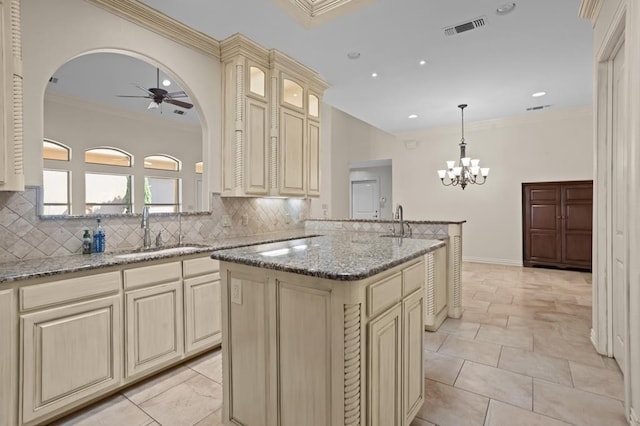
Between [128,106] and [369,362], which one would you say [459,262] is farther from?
[128,106]

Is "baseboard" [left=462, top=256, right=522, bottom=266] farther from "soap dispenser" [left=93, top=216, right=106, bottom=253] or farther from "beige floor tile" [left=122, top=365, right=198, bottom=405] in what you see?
"soap dispenser" [left=93, top=216, right=106, bottom=253]

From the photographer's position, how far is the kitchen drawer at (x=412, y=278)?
65.0 inches

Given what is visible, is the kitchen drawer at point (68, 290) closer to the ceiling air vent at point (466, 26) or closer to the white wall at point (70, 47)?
the white wall at point (70, 47)

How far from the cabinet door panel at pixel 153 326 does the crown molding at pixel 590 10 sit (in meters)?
3.98

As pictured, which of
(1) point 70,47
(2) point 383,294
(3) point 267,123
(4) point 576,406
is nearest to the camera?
(2) point 383,294

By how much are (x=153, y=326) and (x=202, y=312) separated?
1.34ft

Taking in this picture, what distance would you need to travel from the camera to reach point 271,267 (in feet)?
4.78

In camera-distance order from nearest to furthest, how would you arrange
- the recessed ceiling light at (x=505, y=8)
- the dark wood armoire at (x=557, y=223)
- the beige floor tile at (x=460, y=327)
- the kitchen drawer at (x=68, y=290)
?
the kitchen drawer at (x=68, y=290)
the recessed ceiling light at (x=505, y=8)
the beige floor tile at (x=460, y=327)
the dark wood armoire at (x=557, y=223)

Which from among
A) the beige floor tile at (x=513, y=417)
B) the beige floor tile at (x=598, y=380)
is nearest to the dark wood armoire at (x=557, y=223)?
the beige floor tile at (x=598, y=380)

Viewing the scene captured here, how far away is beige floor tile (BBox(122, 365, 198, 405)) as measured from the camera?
2.13m

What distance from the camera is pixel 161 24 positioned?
113 inches

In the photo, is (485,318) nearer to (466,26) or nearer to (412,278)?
(412,278)

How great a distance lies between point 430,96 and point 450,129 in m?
2.26

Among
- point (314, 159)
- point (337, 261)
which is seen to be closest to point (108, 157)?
point (314, 159)
